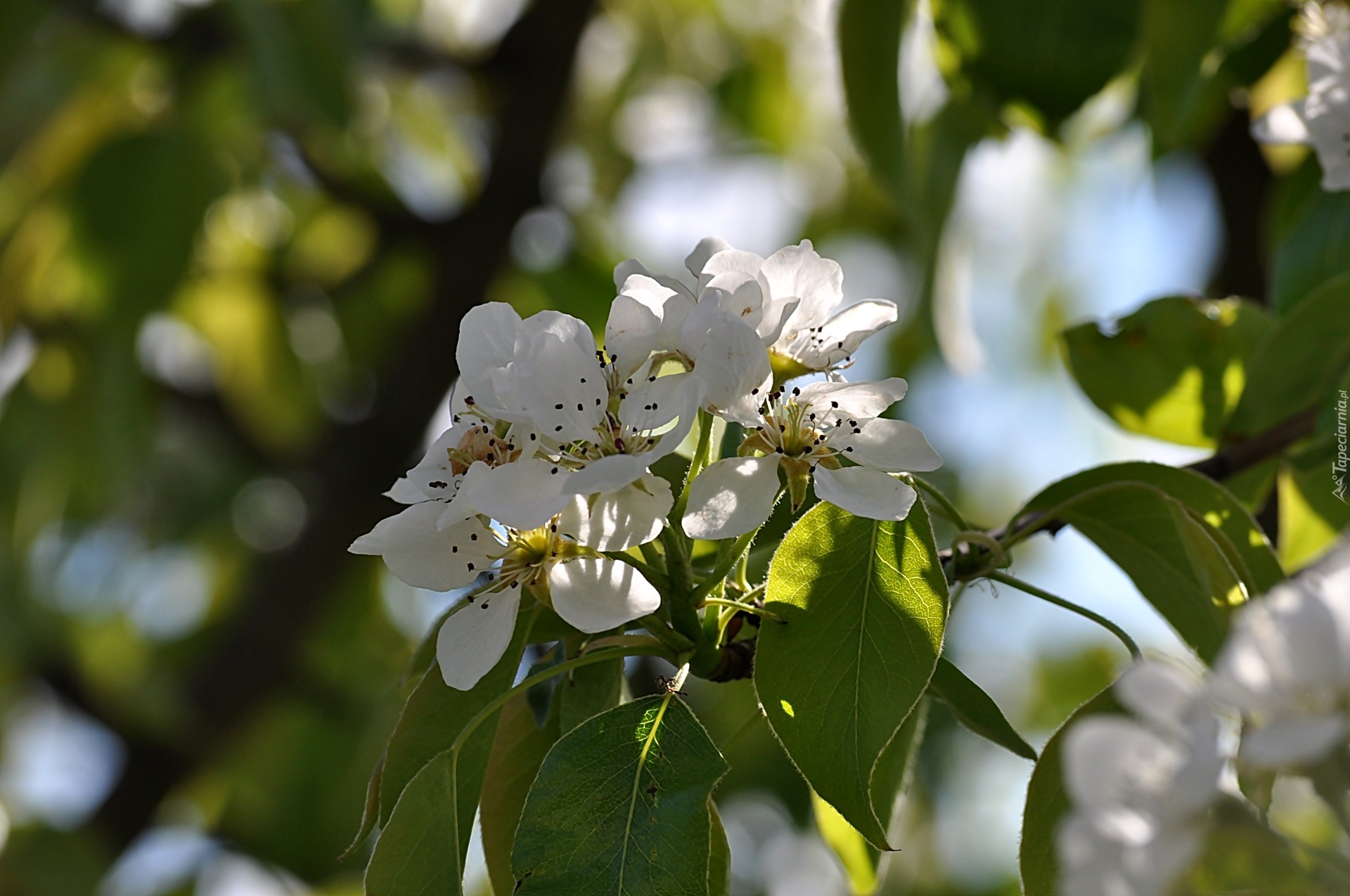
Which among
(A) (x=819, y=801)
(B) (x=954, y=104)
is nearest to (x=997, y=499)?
(B) (x=954, y=104)

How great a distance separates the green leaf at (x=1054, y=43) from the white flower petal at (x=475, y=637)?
0.72 metres

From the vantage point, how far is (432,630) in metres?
0.80

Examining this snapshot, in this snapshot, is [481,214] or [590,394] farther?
[481,214]

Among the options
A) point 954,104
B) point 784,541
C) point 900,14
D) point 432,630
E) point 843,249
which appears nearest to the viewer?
point 784,541

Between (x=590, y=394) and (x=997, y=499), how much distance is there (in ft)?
8.84

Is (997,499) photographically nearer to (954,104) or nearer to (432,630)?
(954,104)

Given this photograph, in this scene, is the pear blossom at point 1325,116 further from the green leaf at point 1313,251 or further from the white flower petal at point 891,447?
the white flower petal at point 891,447

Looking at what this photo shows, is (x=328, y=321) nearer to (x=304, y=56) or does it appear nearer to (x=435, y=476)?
(x=304, y=56)

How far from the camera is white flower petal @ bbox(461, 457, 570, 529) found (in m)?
0.61

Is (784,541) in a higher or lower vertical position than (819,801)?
higher

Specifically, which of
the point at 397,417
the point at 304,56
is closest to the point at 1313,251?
the point at 304,56

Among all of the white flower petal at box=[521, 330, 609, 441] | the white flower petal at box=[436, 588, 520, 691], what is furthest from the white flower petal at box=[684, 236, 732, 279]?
the white flower petal at box=[436, 588, 520, 691]

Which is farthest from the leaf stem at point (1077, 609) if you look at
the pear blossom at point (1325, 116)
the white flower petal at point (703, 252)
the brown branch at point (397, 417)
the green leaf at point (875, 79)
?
the brown branch at point (397, 417)

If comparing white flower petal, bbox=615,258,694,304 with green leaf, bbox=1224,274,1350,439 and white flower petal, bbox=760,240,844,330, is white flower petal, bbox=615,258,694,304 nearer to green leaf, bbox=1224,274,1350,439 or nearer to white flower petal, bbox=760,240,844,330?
white flower petal, bbox=760,240,844,330
